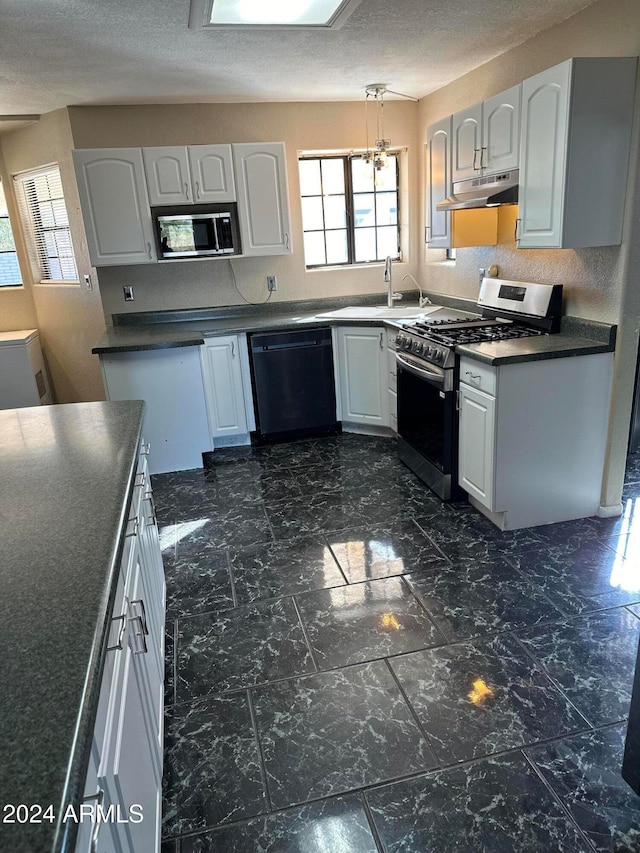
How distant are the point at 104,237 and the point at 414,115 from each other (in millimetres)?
2595

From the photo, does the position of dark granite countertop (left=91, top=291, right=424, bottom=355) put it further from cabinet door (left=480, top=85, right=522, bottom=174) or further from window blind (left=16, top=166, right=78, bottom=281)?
cabinet door (left=480, top=85, right=522, bottom=174)

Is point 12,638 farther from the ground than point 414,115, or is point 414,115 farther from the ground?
point 414,115

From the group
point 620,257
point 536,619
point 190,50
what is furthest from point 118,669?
point 190,50

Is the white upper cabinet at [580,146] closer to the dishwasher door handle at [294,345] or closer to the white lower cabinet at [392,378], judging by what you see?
the white lower cabinet at [392,378]

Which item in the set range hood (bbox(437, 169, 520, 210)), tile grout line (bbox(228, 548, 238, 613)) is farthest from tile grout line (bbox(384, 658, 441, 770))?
range hood (bbox(437, 169, 520, 210))

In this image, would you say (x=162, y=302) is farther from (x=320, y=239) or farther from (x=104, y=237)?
(x=320, y=239)

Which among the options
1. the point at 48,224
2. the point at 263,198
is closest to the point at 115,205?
the point at 263,198

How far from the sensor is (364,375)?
4344mm

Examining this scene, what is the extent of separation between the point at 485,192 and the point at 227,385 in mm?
2140

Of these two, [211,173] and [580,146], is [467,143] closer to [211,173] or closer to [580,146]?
[580,146]

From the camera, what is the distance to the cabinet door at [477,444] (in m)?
2.88

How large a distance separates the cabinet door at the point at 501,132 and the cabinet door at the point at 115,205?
228 cm

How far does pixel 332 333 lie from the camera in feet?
14.3

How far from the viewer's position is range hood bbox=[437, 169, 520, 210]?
297cm
